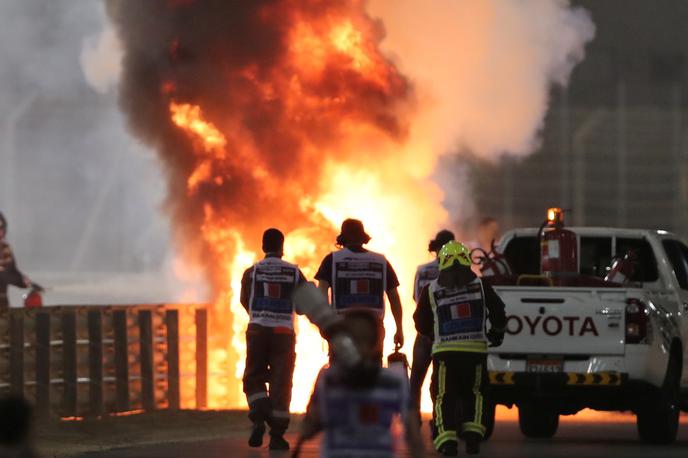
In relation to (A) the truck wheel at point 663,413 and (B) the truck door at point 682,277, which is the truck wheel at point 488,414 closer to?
(A) the truck wheel at point 663,413

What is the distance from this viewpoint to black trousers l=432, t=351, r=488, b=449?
1414 centimetres

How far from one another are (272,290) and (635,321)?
290 cm

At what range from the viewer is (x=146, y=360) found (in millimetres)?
23328

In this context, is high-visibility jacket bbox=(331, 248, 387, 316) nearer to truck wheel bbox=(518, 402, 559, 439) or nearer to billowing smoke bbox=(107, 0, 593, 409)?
truck wheel bbox=(518, 402, 559, 439)

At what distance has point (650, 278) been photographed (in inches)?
696

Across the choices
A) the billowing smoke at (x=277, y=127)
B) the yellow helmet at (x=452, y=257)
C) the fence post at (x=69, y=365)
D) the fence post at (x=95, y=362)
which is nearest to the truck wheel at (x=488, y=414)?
the yellow helmet at (x=452, y=257)

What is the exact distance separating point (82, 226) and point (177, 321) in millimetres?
48694

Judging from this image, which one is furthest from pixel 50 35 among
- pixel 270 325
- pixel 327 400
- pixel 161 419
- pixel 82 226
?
pixel 327 400

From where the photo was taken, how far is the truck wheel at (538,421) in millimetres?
18047

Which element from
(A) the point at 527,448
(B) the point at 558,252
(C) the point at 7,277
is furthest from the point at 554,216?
(C) the point at 7,277

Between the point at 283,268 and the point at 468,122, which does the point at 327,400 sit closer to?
the point at 283,268

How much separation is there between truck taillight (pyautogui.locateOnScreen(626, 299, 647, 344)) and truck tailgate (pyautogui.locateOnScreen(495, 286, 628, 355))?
56 millimetres

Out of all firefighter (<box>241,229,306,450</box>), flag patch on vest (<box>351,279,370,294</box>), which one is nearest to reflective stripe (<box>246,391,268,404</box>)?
firefighter (<box>241,229,306,450</box>)

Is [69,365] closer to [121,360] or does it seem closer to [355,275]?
[121,360]
